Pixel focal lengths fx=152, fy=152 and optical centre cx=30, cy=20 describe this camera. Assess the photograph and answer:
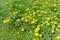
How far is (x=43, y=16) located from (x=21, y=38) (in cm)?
87

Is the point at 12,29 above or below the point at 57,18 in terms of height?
below

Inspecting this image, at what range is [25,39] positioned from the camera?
149 inches

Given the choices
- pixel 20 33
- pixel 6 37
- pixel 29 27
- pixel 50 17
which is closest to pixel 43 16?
pixel 50 17

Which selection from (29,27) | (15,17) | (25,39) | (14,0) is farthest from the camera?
(14,0)

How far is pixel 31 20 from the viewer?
4137mm

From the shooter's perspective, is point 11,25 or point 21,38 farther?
point 11,25

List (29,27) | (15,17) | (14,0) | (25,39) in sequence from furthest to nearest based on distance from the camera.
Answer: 1. (14,0)
2. (15,17)
3. (29,27)
4. (25,39)

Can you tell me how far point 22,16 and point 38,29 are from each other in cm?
84

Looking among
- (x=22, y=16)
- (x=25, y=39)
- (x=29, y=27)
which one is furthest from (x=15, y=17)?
(x=25, y=39)

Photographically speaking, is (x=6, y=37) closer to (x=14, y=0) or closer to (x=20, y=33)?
(x=20, y=33)

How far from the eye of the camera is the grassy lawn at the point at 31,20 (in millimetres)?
3811

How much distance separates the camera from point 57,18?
4141 mm

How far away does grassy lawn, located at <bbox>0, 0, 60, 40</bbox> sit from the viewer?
3.81 m

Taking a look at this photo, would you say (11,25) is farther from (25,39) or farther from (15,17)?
(25,39)
